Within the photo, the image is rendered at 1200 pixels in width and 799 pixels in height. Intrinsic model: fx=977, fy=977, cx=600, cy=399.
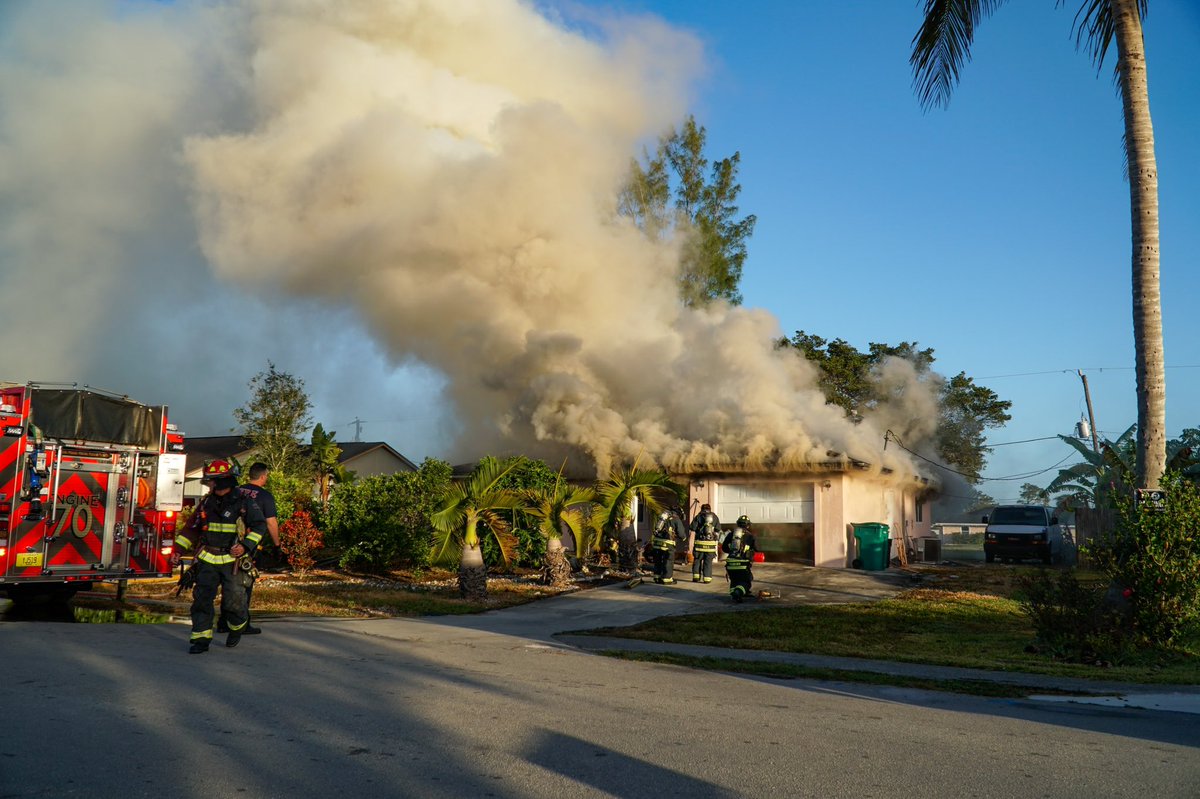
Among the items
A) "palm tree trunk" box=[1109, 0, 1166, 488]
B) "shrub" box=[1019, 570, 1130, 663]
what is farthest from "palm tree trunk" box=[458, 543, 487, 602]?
"palm tree trunk" box=[1109, 0, 1166, 488]

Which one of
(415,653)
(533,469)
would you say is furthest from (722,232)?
(415,653)

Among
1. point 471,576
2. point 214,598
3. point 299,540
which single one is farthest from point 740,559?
point 299,540

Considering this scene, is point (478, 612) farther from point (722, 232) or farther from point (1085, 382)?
point (1085, 382)

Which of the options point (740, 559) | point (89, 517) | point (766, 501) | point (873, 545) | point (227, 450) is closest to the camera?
point (89, 517)

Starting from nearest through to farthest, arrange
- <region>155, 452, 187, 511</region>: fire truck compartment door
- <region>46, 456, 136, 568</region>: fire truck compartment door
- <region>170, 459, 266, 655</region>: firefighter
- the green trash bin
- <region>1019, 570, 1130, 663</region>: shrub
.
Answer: <region>170, 459, 266, 655</region>: firefighter, <region>1019, 570, 1130, 663</region>: shrub, <region>46, 456, 136, 568</region>: fire truck compartment door, <region>155, 452, 187, 511</region>: fire truck compartment door, the green trash bin

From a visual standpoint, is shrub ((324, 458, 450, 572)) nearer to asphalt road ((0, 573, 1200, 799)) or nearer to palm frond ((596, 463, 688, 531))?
palm frond ((596, 463, 688, 531))

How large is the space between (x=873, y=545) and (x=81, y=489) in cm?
1452

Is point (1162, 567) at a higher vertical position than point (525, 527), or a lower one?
lower

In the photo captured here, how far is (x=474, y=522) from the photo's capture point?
48.0 ft

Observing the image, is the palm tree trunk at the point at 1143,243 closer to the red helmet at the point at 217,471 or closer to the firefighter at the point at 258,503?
the firefighter at the point at 258,503

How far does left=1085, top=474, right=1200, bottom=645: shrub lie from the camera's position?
1008cm

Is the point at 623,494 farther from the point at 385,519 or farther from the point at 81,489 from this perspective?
the point at 81,489

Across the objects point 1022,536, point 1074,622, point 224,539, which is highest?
point 1022,536

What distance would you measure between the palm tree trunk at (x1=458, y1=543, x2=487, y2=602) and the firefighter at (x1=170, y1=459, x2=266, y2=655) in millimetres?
5923
